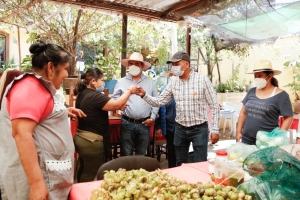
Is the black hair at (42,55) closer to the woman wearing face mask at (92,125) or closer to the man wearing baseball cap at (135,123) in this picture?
the woman wearing face mask at (92,125)

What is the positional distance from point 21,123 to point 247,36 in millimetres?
4466

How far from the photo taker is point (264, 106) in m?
2.93

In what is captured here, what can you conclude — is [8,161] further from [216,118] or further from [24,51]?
[24,51]

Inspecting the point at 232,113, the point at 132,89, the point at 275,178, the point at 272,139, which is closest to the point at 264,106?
the point at 272,139

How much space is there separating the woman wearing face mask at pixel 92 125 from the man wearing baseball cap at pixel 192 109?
0.56 meters

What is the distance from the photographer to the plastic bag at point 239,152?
195cm

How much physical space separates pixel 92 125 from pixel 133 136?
0.78m

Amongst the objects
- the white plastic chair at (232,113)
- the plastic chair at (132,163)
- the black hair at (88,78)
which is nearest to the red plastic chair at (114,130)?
the black hair at (88,78)

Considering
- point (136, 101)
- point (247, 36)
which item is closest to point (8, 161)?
point (136, 101)

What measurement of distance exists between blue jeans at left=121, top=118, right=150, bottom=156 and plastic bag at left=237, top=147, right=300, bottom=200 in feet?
7.08

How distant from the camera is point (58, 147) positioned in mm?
1654

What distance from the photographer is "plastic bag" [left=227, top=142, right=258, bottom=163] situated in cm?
195

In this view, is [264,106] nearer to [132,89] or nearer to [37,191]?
[132,89]

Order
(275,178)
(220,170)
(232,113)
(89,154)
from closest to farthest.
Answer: (275,178) < (220,170) < (89,154) < (232,113)
